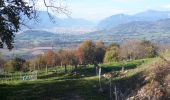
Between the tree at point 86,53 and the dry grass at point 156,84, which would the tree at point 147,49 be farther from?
the dry grass at point 156,84

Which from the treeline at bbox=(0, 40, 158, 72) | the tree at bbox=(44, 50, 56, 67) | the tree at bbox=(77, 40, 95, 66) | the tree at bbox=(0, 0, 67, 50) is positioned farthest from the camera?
the tree at bbox=(77, 40, 95, 66)

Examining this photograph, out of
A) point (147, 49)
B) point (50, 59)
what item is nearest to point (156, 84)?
point (147, 49)

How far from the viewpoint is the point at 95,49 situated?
4705 inches

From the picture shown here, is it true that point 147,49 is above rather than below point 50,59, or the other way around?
above

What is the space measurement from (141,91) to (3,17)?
15329mm

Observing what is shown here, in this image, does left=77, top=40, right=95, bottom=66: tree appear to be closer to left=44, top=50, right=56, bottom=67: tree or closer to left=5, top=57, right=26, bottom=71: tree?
left=44, top=50, right=56, bottom=67: tree

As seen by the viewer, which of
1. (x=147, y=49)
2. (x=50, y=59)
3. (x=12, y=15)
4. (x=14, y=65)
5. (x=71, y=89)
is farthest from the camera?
(x=50, y=59)

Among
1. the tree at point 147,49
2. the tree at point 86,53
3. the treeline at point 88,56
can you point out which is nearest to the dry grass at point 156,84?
the tree at point 147,49

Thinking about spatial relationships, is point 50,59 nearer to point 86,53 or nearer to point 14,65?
point 86,53

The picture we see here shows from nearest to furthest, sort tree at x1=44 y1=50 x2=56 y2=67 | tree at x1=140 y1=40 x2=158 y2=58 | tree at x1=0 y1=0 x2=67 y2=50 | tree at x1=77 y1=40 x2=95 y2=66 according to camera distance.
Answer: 1. tree at x1=0 y1=0 x2=67 y2=50
2. tree at x1=140 y1=40 x2=158 y2=58
3. tree at x1=44 y1=50 x2=56 y2=67
4. tree at x1=77 y1=40 x2=95 y2=66

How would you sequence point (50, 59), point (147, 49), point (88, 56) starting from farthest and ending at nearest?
1. point (88, 56)
2. point (50, 59)
3. point (147, 49)

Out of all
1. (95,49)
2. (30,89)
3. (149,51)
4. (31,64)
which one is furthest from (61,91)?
(95,49)

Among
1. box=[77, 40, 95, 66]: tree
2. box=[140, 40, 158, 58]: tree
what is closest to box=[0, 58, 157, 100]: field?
box=[140, 40, 158, 58]: tree

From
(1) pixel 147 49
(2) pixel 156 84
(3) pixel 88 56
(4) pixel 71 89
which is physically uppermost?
(2) pixel 156 84
